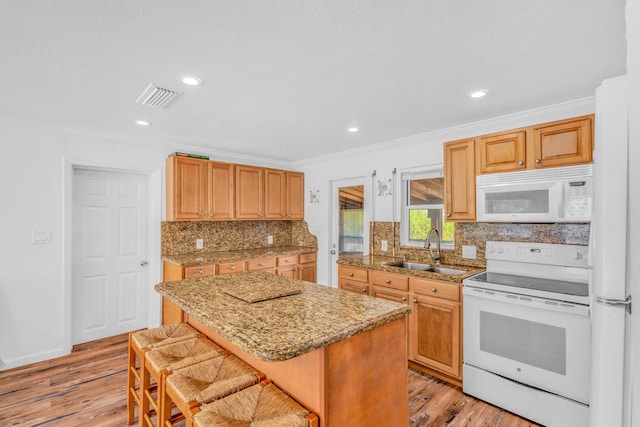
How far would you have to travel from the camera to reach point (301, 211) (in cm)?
493

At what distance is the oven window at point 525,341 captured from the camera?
2.06 m

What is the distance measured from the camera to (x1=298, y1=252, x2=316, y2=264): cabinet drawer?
14.8 feet

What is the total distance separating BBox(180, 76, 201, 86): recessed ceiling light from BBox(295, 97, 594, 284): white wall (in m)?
2.31

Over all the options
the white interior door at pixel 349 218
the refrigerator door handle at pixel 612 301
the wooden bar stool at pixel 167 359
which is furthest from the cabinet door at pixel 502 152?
the wooden bar stool at pixel 167 359

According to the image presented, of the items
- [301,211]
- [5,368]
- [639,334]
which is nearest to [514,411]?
[639,334]

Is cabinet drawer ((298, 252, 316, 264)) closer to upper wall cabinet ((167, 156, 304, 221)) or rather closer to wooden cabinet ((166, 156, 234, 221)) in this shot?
upper wall cabinet ((167, 156, 304, 221))

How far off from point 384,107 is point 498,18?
1.19m

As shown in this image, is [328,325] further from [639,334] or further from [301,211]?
[301,211]

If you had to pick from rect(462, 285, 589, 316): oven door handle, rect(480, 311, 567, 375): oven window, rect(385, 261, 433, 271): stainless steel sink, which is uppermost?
rect(385, 261, 433, 271): stainless steel sink

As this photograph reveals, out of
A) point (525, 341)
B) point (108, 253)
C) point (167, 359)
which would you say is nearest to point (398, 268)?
point (525, 341)

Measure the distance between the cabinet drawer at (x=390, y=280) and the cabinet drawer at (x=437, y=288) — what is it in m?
0.09

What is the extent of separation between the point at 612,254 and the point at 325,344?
1004 millimetres

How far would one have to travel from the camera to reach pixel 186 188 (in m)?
3.75

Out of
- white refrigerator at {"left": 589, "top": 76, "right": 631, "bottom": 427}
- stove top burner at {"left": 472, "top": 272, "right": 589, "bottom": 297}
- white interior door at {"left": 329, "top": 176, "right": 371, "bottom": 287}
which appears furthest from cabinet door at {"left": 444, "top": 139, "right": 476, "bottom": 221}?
white refrigerator at {"left": 589, "top": 76, "right": 631, "bottom": 427}
